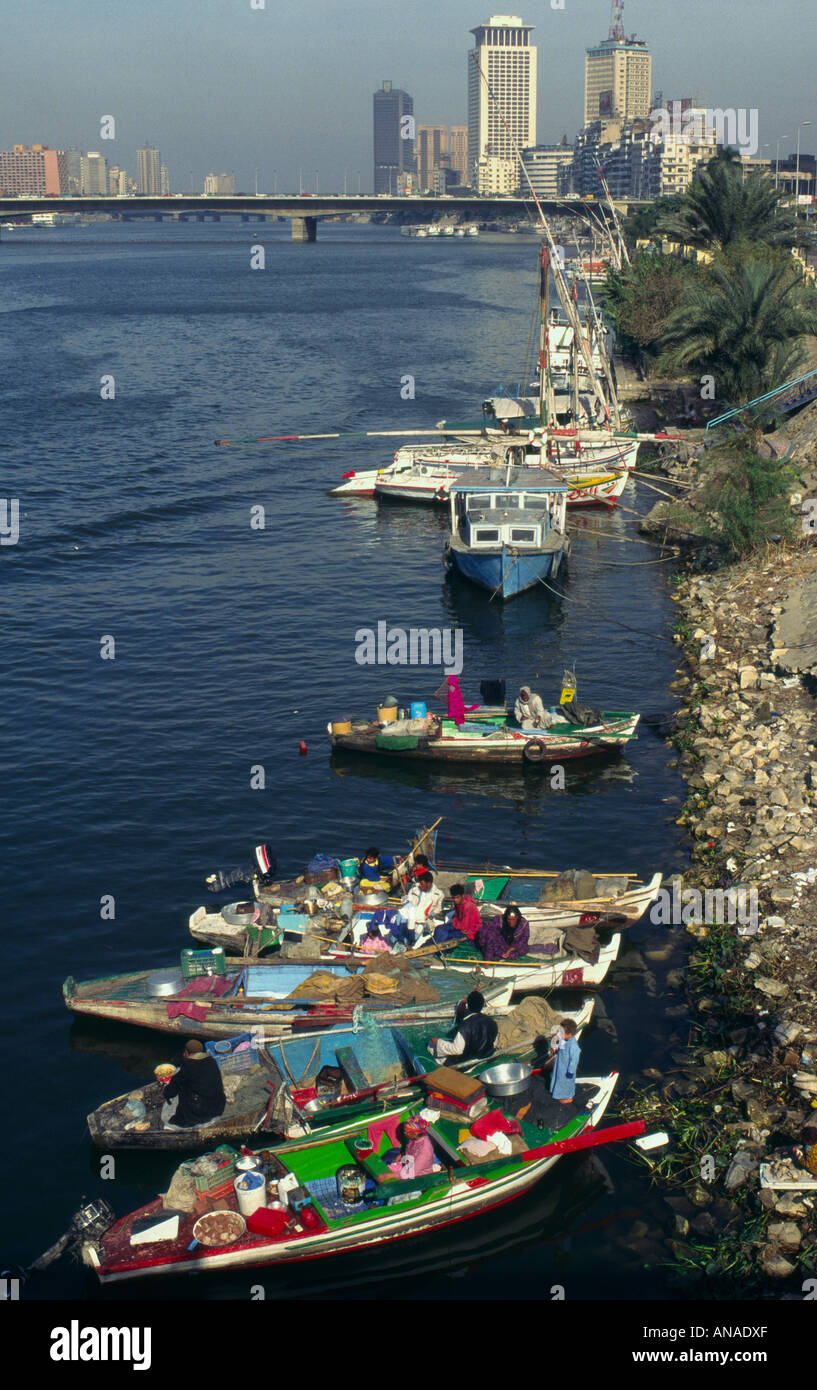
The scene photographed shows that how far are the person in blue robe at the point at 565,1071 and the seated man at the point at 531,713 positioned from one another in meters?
13.4

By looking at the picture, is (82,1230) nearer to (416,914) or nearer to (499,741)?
(416,914)

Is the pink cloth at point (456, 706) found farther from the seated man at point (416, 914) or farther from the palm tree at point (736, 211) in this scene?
the palm tree at point (736, 211)

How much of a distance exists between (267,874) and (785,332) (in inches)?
1649

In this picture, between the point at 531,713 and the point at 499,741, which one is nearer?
the point at 499,741

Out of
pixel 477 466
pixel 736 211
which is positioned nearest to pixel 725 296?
pixel 477 466

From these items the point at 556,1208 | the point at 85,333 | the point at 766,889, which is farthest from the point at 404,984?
the point at 85,333

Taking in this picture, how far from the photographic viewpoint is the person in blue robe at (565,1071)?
17234mm

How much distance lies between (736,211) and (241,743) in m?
52.8

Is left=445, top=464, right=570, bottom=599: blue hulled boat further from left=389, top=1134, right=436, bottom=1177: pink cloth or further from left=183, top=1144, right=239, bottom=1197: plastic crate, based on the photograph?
left=183, top=1144, right=239, bottom=1197: plastic crate

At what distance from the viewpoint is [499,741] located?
29.9 m

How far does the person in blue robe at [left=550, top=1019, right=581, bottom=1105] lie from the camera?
17.2 metres

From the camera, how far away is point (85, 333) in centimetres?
11319

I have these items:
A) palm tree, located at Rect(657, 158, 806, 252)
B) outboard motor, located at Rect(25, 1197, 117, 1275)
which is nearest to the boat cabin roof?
palm tree, located at Rect(657, 158, 806, 252)

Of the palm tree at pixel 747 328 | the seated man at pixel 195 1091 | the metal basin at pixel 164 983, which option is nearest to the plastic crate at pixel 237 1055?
the seated man at pixel 195 1091
